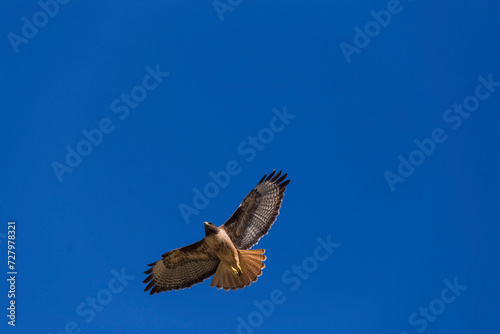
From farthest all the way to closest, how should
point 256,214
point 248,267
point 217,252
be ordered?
1. point 256,214
2. point 217,252
3. point 248,267

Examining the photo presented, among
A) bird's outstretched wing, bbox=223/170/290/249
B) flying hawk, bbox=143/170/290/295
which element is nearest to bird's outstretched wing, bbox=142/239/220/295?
flying hawk, bbox=143/170/290/295

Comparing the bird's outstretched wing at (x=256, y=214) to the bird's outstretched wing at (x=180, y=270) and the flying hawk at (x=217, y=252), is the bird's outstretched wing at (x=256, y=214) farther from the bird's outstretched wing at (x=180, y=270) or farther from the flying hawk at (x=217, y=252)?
the bird's outstretched wing at (x=180, y=270)

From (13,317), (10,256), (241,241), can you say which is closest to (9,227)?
(10,256)

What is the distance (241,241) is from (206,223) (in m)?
0.92

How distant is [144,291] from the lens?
12258 mm

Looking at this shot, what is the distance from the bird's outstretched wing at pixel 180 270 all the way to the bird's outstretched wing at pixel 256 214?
2.32 feet

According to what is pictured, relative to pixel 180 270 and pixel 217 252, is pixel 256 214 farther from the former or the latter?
pixel 180 270

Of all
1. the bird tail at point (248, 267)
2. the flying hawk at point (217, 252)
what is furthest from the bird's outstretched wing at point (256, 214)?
the bird tail at point (248, 267)

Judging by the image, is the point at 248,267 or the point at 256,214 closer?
the point at 248,267

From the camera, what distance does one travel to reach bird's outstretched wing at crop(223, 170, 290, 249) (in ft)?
39.3

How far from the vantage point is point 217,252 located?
37.8ft

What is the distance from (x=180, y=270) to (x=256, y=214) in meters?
1.99

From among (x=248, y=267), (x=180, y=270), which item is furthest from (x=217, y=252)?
(x=180, y=270)

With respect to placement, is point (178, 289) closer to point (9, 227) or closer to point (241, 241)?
point (241, 241)
